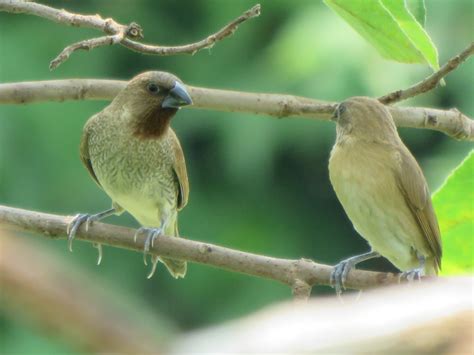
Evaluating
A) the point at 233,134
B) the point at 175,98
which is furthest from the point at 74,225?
the point at 233,134

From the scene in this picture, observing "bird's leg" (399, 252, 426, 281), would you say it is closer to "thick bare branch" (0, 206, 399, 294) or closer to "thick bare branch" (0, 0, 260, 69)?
"thick bare branch" (0, 206, 399, 294)

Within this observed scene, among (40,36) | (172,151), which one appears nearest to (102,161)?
(172,151)

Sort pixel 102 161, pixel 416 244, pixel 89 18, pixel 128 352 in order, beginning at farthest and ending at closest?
pixel 102 161 < pixel 416 244 < pixel 89 18 < pixel 128 352

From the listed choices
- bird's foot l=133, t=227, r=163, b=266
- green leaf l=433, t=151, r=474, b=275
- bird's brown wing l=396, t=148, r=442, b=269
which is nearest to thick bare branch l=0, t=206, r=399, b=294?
bird's foot l=133, t=227, r=163, b=266

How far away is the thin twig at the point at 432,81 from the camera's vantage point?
2457 mm

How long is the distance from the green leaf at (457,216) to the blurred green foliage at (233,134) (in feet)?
24.3

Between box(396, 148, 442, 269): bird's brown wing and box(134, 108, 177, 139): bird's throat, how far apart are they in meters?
1.03

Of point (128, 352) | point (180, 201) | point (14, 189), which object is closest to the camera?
point (128, 352)

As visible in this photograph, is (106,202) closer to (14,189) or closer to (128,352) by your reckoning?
(14,189)

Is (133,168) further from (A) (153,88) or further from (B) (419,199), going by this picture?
(B) (419,199)

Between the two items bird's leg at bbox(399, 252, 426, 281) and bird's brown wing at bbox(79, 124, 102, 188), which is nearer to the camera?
bird's leg at bbox(399, 252, 426, 281)

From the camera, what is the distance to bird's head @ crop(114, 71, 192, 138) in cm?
402

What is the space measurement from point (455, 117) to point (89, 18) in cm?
101

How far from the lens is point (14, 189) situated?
35.8 feet
